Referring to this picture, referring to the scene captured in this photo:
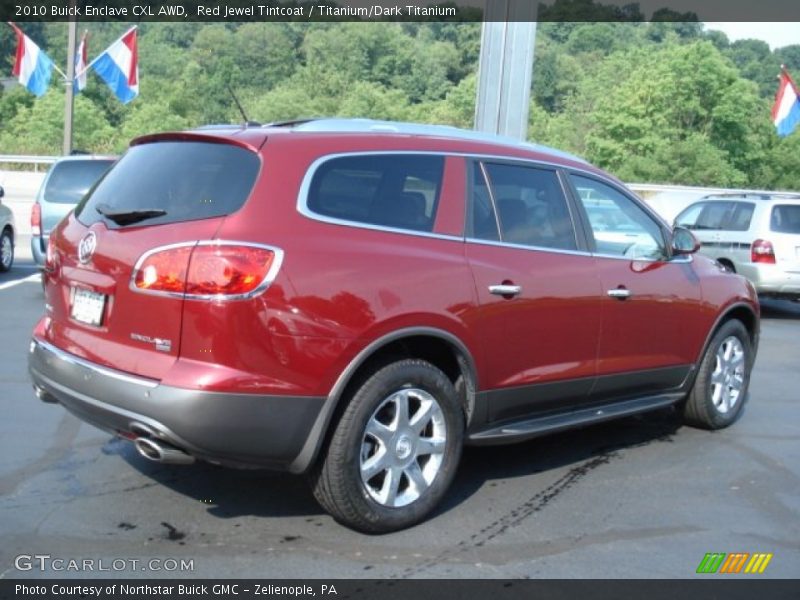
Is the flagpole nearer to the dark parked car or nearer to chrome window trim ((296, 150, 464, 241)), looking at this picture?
the dark parked car

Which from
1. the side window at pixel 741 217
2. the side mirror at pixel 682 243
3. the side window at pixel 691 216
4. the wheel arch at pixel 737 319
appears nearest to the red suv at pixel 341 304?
the side mirror at pixel 682 243

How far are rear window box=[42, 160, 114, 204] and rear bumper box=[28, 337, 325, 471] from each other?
8.23 m

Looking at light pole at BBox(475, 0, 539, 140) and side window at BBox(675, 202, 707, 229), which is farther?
side window at BBox(675, 202, 707, 229)

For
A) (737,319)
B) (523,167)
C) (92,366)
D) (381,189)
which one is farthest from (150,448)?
(737,319)

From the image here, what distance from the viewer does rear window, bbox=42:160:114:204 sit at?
11.6 meters

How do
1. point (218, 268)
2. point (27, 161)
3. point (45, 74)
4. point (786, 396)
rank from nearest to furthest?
point (218, 268)
point (786, 396)
point (45, 74)
point (27, 161)

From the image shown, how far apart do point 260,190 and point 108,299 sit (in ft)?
2.78

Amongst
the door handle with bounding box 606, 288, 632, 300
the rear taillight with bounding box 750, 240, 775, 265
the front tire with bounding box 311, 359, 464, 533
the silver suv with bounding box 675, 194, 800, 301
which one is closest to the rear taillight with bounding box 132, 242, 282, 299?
the front tire with bounding box 311, 359, 464, 533

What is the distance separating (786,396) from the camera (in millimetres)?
7660

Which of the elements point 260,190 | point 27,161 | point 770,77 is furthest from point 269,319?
point 770,77

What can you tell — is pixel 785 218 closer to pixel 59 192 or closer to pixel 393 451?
pixel 59 192

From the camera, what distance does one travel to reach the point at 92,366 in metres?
4.04

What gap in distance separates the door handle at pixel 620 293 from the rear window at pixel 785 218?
315 inches
